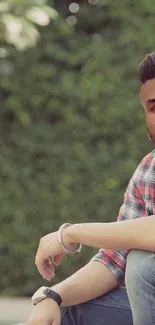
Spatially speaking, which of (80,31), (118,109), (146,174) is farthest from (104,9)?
(146,174)

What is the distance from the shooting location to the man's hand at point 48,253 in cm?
237

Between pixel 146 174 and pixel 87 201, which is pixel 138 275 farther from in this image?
pixel 87 201

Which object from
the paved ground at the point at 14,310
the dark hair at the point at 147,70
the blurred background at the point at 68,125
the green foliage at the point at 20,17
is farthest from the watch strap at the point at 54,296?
the blurred background at the point at 68,125

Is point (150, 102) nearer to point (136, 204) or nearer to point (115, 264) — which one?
point (136, 204)

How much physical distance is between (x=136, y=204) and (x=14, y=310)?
2173mm

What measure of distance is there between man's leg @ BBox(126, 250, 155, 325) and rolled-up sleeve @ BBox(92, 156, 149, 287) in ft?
0.81

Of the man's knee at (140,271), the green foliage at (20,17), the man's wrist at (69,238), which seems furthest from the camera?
the green foliage at (20,17)

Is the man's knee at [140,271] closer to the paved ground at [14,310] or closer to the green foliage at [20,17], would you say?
the paved ground at [14,310]

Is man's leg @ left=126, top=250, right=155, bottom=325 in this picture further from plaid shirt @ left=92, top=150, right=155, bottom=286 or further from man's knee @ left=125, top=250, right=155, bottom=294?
plaid shirt @ left=92, top=150, right=155, bottom=286

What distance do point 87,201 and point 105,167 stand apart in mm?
257

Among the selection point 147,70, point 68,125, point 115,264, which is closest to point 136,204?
point 115,264

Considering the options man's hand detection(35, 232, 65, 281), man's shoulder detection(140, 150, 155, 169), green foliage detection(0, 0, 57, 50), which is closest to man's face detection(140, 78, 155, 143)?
man's shoulder detection(140, 150, 155, 169)

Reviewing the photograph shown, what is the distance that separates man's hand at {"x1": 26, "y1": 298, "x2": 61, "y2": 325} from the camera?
8.01 feet

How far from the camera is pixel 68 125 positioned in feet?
16.3
